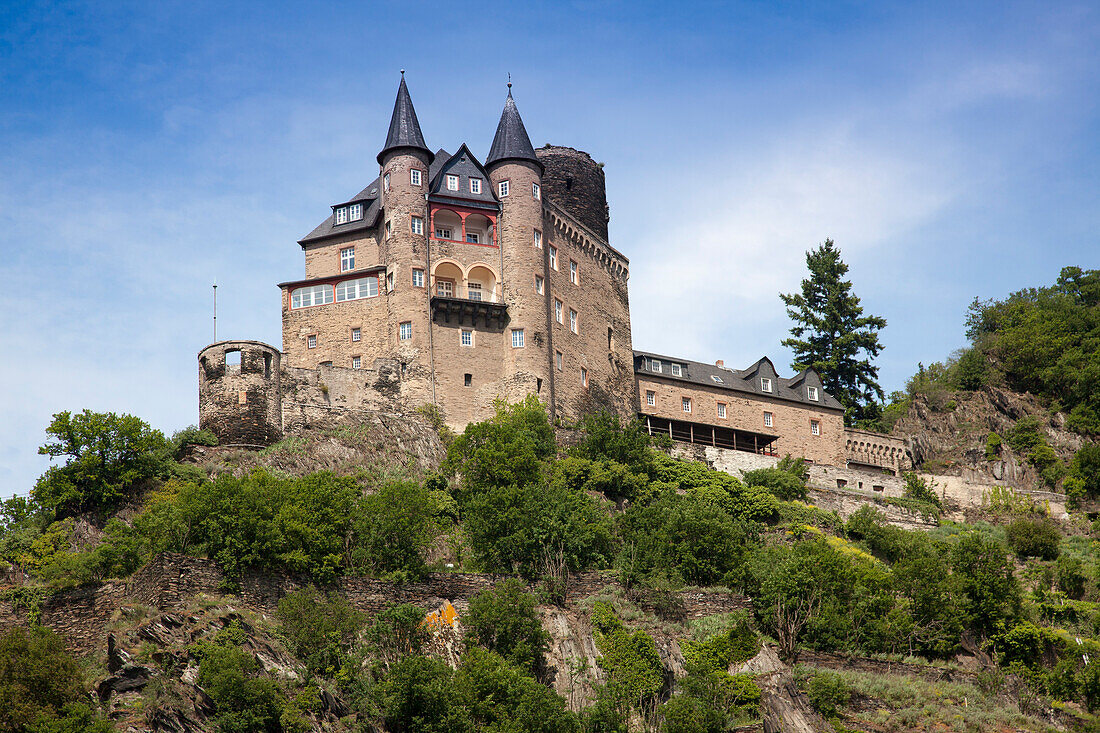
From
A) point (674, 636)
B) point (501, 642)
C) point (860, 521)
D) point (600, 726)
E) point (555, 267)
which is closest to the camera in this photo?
point (600, 726)

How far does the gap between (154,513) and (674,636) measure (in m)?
19.0

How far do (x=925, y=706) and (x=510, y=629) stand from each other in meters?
13.5

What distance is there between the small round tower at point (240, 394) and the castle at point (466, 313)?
30.8 inches

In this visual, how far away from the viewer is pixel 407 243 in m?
66.2

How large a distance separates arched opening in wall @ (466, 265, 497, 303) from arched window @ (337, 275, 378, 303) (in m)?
4.81

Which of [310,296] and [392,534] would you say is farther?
[310,296]

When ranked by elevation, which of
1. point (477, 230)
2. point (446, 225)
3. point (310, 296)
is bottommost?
point (310, 296)

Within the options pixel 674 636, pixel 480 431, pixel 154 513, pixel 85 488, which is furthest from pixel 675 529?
pixel 85 488

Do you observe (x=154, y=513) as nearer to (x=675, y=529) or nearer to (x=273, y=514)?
(x=273, y=514)

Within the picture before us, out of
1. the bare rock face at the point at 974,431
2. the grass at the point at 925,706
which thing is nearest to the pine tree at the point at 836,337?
the bare rock face at the point at 974,431

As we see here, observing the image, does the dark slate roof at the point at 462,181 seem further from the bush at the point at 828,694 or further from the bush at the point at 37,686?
the bush at the point at 37,686

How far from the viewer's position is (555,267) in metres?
70.4

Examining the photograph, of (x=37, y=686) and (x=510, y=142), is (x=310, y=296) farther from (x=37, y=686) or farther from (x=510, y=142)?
(x=37, y=686)

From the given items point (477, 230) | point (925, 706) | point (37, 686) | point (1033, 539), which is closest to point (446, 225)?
point (477, 230)
